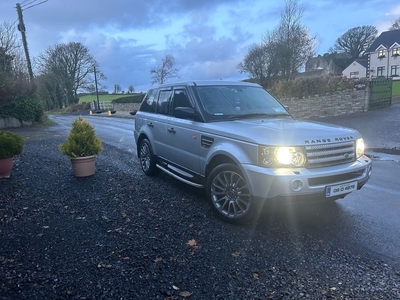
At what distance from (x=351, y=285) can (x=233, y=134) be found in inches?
85.8

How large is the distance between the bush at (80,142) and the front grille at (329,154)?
4859mm

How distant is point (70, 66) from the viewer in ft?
175

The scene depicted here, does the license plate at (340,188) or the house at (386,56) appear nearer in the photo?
the license plate at (340,188)

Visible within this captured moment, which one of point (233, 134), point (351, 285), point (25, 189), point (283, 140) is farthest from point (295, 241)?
point (25, 189)

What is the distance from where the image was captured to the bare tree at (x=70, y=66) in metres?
52.1

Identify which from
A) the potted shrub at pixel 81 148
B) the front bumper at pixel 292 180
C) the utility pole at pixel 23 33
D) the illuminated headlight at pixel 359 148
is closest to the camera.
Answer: the front bumper at pixel 292 180

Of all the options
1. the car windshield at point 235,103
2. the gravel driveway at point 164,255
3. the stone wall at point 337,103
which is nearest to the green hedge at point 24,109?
the gravel driveway at point 164,255

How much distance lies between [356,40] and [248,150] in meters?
83.7

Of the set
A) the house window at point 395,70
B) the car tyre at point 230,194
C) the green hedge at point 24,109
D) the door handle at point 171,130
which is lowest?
the car tyre at point 230,194

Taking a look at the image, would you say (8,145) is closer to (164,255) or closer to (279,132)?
(164,255)

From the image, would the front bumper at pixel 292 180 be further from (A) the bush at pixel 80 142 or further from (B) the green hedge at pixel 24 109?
(B) the green hedge at pixel 24 109

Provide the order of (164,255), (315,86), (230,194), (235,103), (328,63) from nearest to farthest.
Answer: (164,255)
(230,194)
(235,103)
(315,86)
(328,63)

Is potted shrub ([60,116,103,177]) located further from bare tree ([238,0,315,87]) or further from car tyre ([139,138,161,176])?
bare tree ([238,0,315,87])

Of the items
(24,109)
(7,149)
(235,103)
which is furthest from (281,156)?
(24,109)
